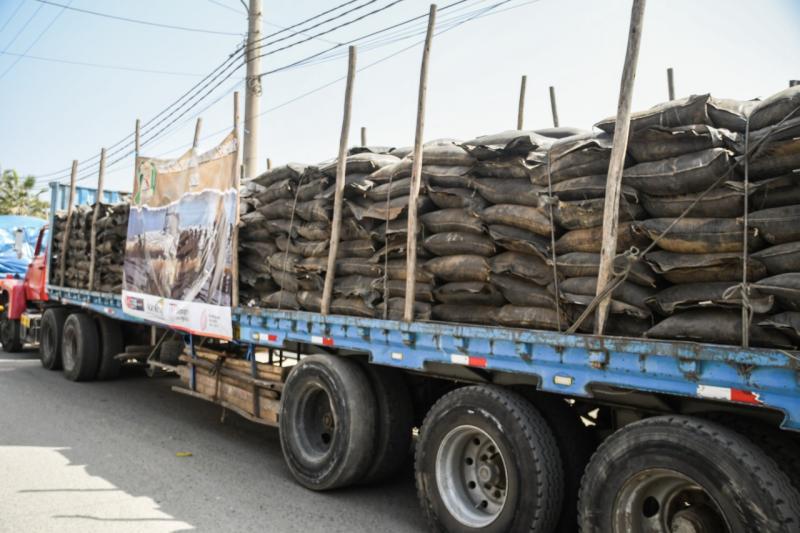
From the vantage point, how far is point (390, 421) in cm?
541

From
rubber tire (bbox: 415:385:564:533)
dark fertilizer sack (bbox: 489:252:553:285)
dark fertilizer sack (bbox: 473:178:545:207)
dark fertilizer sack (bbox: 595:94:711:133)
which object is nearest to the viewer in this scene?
dark fertilizer sack (bbox: 595:94:711:133)

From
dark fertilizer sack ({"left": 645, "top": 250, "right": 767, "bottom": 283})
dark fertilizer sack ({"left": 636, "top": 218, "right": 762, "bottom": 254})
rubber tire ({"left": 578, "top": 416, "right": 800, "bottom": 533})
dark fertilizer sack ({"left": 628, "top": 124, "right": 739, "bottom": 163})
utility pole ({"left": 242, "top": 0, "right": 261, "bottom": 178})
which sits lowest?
rubber tire ({"left": 578, "top": 416, "right": 800, "bottom": 533})

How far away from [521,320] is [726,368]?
1.34m

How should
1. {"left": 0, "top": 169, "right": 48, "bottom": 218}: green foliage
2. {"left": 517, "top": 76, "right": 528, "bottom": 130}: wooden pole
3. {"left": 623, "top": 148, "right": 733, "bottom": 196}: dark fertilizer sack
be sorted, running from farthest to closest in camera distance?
{"left": 0, "top": 169, "right": 48, "bottom": 218}: green foliage → {"left": 517, "top": 76, "right": 528, "bottom": 130}: wooden pole → {"left": 623, "top": 148, "right": 733, "bottom": 196}: dark fertilizer sack

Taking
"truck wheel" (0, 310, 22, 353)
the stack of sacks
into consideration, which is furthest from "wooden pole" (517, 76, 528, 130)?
"truck wheel" (0, 310, 22, 353)

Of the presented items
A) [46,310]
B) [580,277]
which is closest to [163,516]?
[580,277]

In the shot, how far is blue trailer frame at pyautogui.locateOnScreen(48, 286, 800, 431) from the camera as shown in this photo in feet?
9.89

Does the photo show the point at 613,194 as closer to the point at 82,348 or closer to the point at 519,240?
the point at 519,240

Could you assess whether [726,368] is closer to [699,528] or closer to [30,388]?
[699,528]

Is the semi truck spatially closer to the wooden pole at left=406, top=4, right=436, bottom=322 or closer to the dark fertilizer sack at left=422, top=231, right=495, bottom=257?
the wooden pole at left=406, top=4, right=436, bottom=322

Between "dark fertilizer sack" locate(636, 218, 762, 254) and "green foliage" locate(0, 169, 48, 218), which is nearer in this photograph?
"dark fertilizer sack" locate(636, 218, 762, 254)

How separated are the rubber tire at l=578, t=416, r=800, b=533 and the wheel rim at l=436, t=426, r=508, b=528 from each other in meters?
0.85

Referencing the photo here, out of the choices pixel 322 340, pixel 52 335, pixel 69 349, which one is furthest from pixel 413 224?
pixel 52 335

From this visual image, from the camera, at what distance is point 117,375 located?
35.9ft
